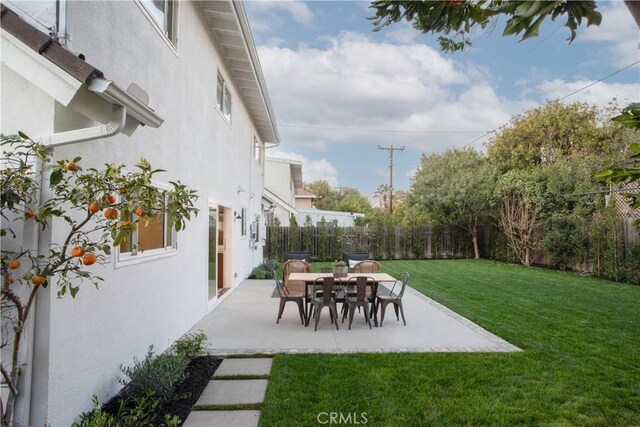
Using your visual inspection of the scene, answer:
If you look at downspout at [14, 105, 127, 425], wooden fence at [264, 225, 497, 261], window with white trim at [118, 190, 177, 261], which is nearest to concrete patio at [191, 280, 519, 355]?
window with white trim at [118, 190, 177, 261]

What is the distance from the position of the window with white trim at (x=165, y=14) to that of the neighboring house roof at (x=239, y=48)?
1.21 meters

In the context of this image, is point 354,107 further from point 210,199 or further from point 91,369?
point 91,369

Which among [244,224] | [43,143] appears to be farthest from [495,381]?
[244,224]

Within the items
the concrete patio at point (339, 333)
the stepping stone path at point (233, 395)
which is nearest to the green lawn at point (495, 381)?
the stepping stone path at point (233, 395)

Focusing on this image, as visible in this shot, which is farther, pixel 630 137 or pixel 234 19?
pixel 630 137

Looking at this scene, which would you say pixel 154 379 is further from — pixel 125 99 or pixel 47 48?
pixel 47 48

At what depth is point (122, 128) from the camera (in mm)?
2586

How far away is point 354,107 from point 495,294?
12305 millimetres

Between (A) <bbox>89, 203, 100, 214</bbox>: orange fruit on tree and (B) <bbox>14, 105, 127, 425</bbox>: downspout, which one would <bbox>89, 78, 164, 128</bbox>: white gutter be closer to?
(B) <bbox>14, 105, 127, 425</bbox>: downspout

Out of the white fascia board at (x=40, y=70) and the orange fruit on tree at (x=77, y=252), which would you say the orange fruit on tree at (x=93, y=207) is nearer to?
the orange fruit on tree at (x=77, y=252)

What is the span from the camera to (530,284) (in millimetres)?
11109

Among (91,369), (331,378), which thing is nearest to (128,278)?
(91,369)

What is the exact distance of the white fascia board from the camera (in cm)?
230

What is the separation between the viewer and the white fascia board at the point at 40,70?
2299mm
